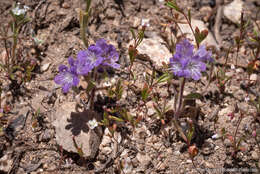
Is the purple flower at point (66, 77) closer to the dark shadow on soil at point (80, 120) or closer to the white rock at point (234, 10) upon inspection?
the dark shadow on soil at point (80, 120)

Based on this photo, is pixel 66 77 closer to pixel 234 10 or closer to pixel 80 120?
pixel 80 120

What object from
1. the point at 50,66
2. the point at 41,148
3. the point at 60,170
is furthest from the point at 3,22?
the point at 60,170

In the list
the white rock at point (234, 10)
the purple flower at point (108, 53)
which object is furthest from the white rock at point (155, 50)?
the white rock at point (234, 10)

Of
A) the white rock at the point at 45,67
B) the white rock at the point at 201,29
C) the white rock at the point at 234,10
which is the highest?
the white rock at the point at 234,10

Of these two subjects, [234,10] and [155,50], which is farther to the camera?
[234,10]

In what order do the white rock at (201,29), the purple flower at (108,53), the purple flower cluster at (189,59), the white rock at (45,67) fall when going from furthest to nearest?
the white rock at (201,29), the white rock at (45,67), the purple flower at (108,53), the purple flower cluster at (189,59)

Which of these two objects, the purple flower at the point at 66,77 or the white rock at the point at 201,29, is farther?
the white rock at the point at 201,29

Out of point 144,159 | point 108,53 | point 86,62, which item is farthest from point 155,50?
point 144,159
